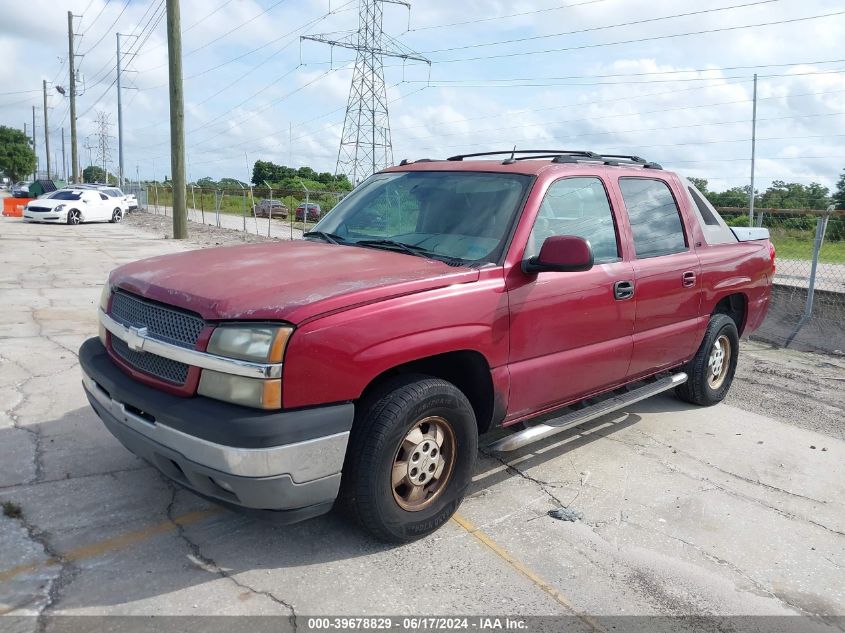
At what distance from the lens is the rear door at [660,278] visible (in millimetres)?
4703

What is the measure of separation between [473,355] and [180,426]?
1467 millimetres

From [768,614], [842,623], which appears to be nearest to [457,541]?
[768,614]

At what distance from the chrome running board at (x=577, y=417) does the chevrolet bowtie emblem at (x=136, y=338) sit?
1876 mm

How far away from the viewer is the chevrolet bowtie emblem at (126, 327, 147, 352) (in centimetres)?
332

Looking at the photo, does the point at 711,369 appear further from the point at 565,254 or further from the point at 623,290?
the point at 565,254

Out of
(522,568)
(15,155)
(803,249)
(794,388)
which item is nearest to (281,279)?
(522,568)

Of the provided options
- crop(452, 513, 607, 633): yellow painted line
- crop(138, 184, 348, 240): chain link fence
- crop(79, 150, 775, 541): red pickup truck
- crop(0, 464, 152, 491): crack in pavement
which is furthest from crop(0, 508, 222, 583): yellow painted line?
crop(138, 184, 348, 240): chain link fence

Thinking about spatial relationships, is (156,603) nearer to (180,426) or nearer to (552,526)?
(180,426)

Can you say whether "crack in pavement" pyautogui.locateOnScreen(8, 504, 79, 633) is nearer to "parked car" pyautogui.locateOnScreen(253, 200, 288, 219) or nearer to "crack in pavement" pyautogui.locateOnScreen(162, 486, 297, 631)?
"crack in pavement" pyautogui.locateOnScreen(162, 486, 297, 631)

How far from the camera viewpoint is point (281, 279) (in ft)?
11.0

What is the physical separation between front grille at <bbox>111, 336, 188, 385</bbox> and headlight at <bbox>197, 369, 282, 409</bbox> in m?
0.15

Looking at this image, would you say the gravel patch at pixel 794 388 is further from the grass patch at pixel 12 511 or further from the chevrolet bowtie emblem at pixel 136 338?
the grass patch at pixel 12 511

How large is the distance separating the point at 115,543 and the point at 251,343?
131cm

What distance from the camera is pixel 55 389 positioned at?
5.70m
